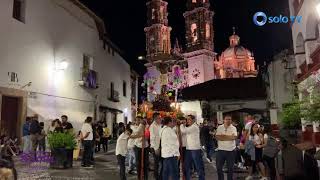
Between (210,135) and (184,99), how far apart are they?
26.2 meters

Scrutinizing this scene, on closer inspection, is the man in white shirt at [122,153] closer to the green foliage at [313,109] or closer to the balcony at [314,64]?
the green foliage at [313,109]

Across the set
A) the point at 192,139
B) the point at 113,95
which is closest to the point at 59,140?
the point at 192,139

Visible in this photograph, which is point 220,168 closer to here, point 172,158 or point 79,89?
point 172,158

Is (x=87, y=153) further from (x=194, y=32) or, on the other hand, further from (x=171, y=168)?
(x=194, y=32)

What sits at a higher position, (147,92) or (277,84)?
(147,92)

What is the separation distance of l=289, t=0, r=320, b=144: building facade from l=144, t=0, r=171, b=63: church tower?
53.3 metres

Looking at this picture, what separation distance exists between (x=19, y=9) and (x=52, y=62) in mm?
3523

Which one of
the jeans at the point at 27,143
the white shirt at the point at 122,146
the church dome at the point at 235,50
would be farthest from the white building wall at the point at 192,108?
the church dome at the point at 235,50

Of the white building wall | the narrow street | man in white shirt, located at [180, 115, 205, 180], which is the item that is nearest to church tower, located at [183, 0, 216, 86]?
the white building wall

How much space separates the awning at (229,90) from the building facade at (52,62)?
1488 centimetres

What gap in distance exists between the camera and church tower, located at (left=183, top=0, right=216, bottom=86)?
63062mm

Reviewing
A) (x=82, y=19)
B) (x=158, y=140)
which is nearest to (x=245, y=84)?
(x=82, y=19)

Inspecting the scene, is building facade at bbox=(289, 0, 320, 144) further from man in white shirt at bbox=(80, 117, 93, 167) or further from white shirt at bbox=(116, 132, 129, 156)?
man in white shirt at bbox=(80, 117, 93, 167)

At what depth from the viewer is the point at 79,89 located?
78.3ft
